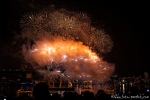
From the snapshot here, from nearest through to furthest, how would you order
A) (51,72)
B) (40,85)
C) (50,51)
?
(40,85)
(50,51)
(51,72)

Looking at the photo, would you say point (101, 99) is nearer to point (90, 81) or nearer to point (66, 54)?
point (66, 54)

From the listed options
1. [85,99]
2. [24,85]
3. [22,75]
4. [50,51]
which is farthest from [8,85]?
[85,99]

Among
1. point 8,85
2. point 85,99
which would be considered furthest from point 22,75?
point 85,99

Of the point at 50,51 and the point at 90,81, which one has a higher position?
the point at 50,51

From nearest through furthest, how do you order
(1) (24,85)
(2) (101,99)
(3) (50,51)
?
(2) (101,99), (3) (50,51), (1) (24,85)

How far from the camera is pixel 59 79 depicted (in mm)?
37938

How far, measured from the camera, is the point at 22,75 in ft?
186

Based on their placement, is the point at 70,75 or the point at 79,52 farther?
the point at 70,75

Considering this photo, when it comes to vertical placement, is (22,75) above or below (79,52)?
below

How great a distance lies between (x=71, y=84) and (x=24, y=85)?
457 inches

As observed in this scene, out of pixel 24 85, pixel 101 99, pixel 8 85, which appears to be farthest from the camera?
pixel 8 85

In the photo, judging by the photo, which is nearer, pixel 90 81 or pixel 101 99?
pixel 101 99

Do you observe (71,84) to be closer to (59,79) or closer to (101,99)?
(59,79)

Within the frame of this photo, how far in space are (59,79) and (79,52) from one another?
719 centimetres
